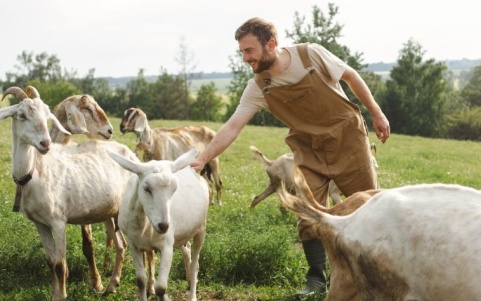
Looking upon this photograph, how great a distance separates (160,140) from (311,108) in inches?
328

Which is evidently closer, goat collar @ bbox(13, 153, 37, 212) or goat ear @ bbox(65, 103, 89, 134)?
goat collar @ bbox(13, 153, 37, 212)

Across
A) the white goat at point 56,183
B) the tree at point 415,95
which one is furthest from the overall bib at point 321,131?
the tree at point 415,95

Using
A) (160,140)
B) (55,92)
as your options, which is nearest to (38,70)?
(55,92)

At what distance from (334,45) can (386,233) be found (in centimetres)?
6246

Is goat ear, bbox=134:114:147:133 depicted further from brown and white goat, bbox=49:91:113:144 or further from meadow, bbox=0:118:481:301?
brown and white goat, bbox=49:91:113:144

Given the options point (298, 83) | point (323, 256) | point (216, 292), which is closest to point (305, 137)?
point (298, 83)

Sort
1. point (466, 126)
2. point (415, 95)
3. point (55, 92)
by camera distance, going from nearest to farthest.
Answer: point (466, 126) → point (415, 95) → point (55, 92)

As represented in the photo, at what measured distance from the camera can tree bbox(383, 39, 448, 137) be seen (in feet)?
199

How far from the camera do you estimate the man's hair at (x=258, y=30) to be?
4.97 metres

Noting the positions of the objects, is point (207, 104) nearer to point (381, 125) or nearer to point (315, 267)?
point (315, 267)

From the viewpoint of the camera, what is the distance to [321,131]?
534cm

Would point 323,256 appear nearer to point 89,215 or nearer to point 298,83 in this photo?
point 298,83

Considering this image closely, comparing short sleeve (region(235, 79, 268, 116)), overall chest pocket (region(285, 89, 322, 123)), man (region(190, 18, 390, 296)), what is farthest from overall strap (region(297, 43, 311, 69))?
short sleeve (region(235, 79, 268, 116))

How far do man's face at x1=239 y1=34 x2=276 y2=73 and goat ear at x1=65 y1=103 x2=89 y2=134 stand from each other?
3220 mm
